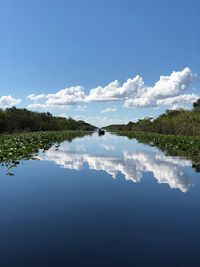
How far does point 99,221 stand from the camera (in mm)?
6109

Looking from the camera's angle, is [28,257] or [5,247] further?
Answer: [5,247]

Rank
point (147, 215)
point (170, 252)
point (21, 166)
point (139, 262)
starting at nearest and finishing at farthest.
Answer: point (139, 262), point (170, 252), point (147, 215), point (21, 166)

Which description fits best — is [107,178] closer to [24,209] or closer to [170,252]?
[24,209]

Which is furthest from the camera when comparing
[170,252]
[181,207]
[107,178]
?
[107,178]

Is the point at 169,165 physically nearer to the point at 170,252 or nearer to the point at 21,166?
the point at 21,166

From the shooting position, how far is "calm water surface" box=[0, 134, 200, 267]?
4.55m

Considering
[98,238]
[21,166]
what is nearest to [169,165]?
[21,166]

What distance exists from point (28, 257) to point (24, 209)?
8.04 ft

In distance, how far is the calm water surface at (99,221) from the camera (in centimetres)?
455

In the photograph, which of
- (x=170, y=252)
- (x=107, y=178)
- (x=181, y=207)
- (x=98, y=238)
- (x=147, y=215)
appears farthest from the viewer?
(x=107, y=178)

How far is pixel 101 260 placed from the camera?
4426 mm

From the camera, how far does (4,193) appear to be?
8.32 m

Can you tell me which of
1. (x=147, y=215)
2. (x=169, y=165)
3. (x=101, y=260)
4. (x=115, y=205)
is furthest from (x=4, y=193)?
(x=169, y=165)

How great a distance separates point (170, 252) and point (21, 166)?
9.57 m
